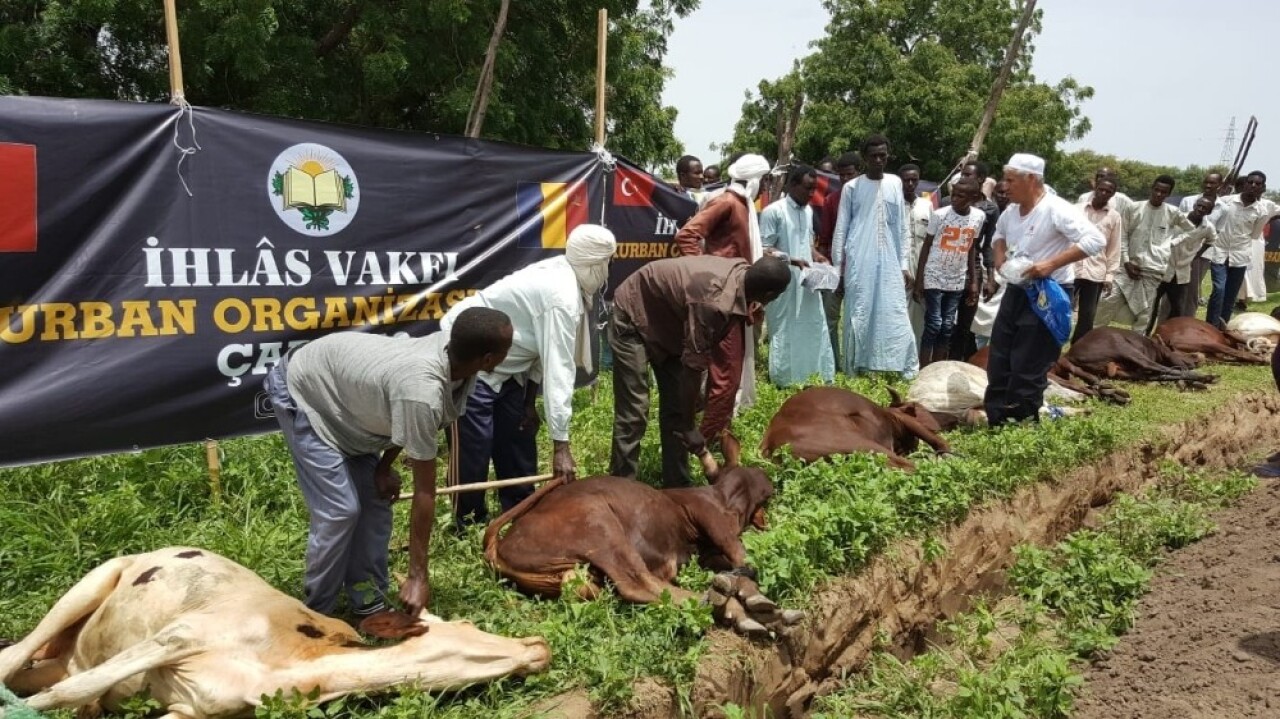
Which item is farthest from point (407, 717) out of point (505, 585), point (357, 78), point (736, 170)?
point (357, 78)

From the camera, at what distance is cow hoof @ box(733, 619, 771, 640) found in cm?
363

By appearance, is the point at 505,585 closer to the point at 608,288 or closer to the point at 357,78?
the point at 608,288

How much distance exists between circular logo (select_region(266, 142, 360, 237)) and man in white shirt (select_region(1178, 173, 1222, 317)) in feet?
32.0

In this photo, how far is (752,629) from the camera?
3.63m

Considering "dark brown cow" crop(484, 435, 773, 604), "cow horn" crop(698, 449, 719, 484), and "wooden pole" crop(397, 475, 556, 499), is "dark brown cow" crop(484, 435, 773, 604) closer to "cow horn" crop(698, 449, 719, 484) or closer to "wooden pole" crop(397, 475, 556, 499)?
"wooden pole" crop(397, 475, 556, 499)

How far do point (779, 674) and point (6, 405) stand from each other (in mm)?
3662

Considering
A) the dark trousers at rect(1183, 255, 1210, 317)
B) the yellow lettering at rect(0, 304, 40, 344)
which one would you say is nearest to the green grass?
the yellow lettering at rect(0, 304, 40, 344)

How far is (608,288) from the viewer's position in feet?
23.6

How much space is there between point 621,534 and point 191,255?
8.46 ft

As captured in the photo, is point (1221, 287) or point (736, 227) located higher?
point (736, 227)

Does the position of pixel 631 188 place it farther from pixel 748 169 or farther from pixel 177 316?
pixel 177 316

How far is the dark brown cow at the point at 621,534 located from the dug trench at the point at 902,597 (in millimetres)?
426

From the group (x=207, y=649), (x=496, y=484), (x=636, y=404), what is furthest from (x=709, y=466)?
(x=207, y=649)

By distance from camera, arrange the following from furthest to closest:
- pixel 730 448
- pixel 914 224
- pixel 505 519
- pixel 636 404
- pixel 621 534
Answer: pixel 914 224 → pixel 730 448 → pixel 636 404 → pixel 505 519 → pixel 621 534
